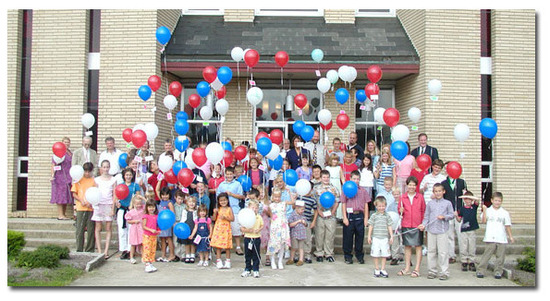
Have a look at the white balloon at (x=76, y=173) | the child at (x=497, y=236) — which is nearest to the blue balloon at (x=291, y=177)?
the child at (x=497, y=236)

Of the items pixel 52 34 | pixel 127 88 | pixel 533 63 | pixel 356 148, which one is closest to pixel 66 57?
pixel 52 34

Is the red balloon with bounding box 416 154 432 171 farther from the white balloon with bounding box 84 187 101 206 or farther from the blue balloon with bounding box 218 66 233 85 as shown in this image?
the white balloon with bounding box 84 187 101 206

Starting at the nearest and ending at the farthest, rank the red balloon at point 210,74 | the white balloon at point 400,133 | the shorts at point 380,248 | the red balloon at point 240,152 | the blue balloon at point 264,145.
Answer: the shorts at point 380,248, the blue balloon at point 264,145, the white balloon at point 400,133, the red balloon at point 240,152, the red balloon at point 210,74

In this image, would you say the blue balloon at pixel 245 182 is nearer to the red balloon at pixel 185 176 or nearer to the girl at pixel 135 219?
the red balloon at pixel 185 176

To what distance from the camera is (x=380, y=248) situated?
7402 mm

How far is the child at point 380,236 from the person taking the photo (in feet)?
24.2

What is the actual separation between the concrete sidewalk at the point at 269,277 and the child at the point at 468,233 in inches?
8.2

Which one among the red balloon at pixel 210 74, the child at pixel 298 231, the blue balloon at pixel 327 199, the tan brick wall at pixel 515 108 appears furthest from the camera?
the tan brick wall at pixel 515 108

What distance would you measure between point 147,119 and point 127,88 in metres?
0.84

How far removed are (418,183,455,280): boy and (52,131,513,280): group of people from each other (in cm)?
2

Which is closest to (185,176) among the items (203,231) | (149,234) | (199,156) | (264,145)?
(199,156)

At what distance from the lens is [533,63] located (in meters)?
11.0

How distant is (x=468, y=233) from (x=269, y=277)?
10.9 ft

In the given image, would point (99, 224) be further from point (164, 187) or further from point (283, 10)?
point (283, 10)
